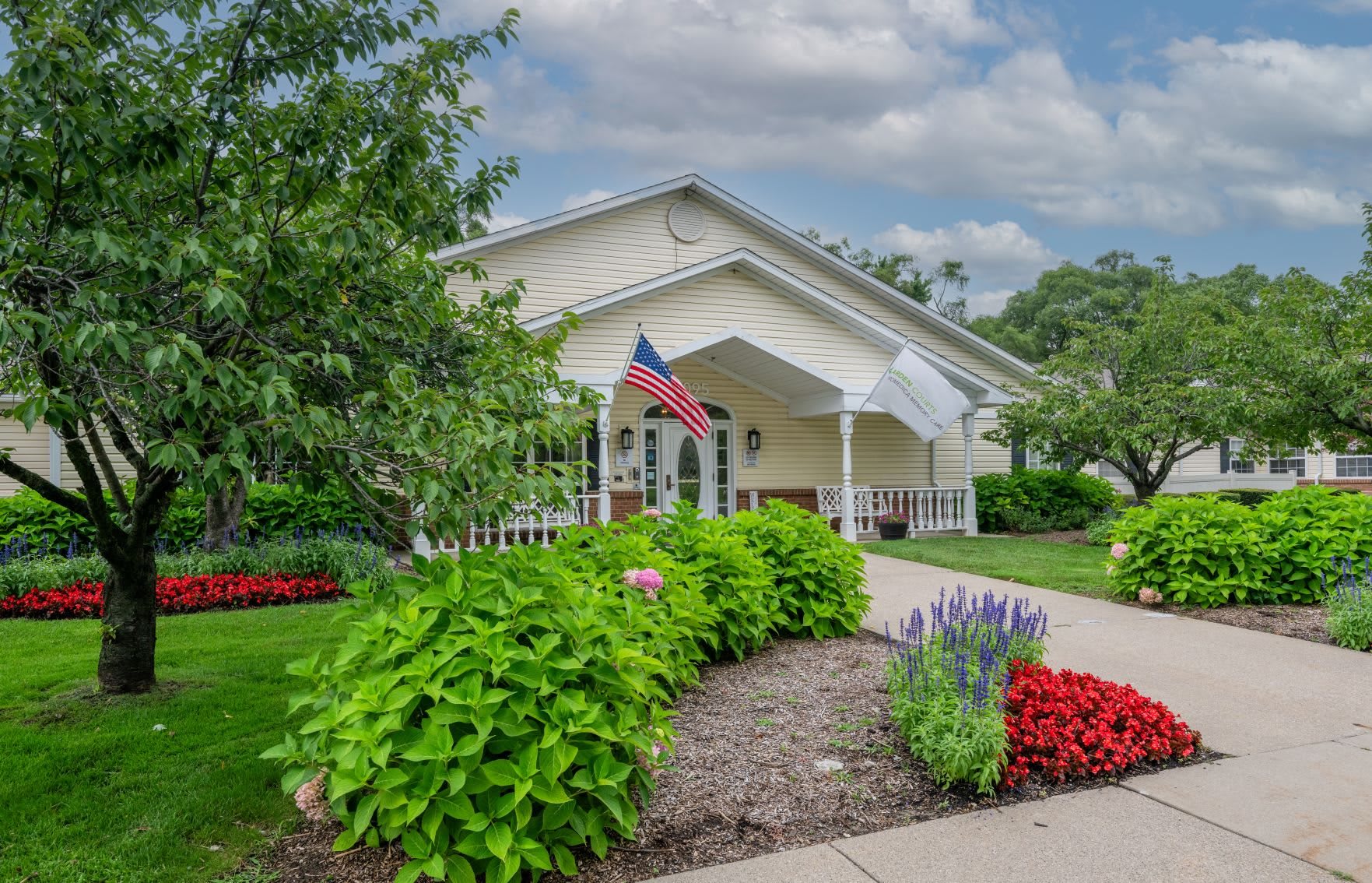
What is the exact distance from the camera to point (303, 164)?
3895 mm

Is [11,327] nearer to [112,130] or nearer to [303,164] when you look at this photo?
[112,130]

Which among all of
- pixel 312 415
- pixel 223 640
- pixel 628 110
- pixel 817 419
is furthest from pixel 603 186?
pixel 312 415

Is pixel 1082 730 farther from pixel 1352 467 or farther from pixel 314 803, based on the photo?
pixel 1352 467

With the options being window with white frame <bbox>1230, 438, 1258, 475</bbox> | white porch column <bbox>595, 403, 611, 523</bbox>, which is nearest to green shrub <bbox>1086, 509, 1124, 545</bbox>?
white porch column <bbox>595, 403, 611, 523</bbox>

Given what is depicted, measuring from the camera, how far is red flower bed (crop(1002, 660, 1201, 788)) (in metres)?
3.76

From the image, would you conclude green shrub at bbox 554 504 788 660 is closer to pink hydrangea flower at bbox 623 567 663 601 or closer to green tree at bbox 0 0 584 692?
pink hydrangea flower at bbox 623 567 663 601

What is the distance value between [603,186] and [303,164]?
15698 mm

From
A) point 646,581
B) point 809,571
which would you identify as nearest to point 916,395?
point 809,571

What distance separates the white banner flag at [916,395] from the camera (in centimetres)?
1354

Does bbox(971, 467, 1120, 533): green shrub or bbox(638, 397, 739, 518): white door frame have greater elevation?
bbox(638, 397, 739, 518): white door frame

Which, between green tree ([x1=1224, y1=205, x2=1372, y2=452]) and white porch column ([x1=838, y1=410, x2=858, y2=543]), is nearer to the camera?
green tree ([x1=1224, y1=205, x2=1372, y2=452])

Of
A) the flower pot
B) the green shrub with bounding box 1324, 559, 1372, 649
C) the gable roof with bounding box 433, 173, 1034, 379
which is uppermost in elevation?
the gable roof with bounding box 433, 173, 1034, 379

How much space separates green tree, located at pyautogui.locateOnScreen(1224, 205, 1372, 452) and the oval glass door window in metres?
8.81

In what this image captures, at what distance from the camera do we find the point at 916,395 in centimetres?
1356
